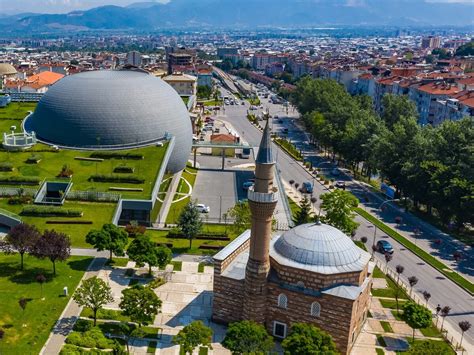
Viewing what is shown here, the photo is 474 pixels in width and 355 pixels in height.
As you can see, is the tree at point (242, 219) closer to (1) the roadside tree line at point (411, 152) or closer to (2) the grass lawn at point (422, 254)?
(2) the grass lawn at point (422, 254)

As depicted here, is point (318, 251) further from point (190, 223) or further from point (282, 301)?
point (190, 223)

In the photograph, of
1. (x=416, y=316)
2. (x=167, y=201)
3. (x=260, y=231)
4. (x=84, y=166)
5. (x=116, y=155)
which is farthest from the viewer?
(x=116, y=155)

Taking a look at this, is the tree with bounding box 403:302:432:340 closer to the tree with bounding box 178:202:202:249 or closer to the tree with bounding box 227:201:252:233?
the tree with bounding box 227:201:252:233

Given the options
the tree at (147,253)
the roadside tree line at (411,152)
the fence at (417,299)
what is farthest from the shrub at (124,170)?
the roadside tree line at (411,152)

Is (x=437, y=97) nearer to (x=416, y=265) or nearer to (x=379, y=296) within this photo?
(x=416, y=265)

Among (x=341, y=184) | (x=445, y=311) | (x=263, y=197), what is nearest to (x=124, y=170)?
(x=263, y=197)

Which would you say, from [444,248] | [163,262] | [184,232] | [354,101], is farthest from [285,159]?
[163,262]

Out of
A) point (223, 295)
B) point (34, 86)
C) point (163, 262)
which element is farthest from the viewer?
point (34, 86)
